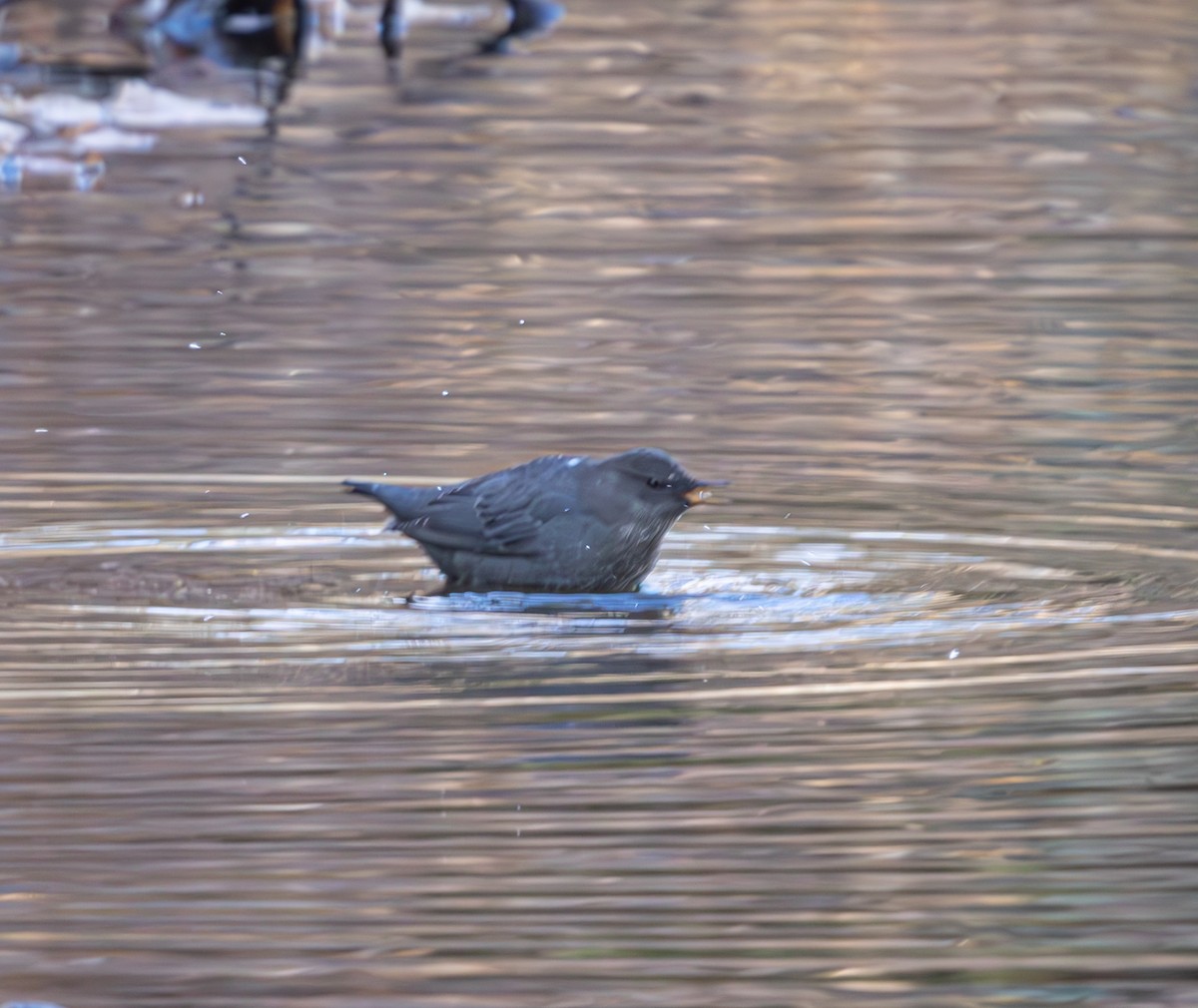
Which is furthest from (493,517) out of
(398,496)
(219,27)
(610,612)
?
(219,27)

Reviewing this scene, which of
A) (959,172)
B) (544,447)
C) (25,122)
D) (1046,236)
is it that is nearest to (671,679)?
(544,447)

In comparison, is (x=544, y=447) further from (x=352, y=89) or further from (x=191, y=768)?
(x=352, y=89)

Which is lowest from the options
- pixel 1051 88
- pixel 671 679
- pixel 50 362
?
pixel 1051 88

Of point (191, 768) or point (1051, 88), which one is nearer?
point (191, 768)

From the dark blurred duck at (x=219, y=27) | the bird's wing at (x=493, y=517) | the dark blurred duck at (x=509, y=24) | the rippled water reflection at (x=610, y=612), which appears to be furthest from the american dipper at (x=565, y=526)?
Result: the dark blurred duck at (x=509, y=24)

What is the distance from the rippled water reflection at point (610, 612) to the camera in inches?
179

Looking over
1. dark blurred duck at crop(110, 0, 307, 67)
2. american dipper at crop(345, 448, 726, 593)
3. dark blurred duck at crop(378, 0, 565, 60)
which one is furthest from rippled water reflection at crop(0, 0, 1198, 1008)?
dark blurred duck at crop(378, 0, 565, 60)

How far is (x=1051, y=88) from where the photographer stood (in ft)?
70.1

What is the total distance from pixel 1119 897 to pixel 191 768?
1.94 meters

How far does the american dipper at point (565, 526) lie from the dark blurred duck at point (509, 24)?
55.2ft

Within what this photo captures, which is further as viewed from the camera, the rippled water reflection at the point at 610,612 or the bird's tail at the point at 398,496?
the bird's tail at the point at 398,496

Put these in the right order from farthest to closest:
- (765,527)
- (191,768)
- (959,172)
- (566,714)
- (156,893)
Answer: (959,172)
(765,527)
(566,714)
(191,768)
(156,893)

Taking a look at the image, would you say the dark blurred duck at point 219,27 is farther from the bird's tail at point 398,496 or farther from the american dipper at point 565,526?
the american dipper at point 565,526

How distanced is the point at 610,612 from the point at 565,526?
0.33 metres
